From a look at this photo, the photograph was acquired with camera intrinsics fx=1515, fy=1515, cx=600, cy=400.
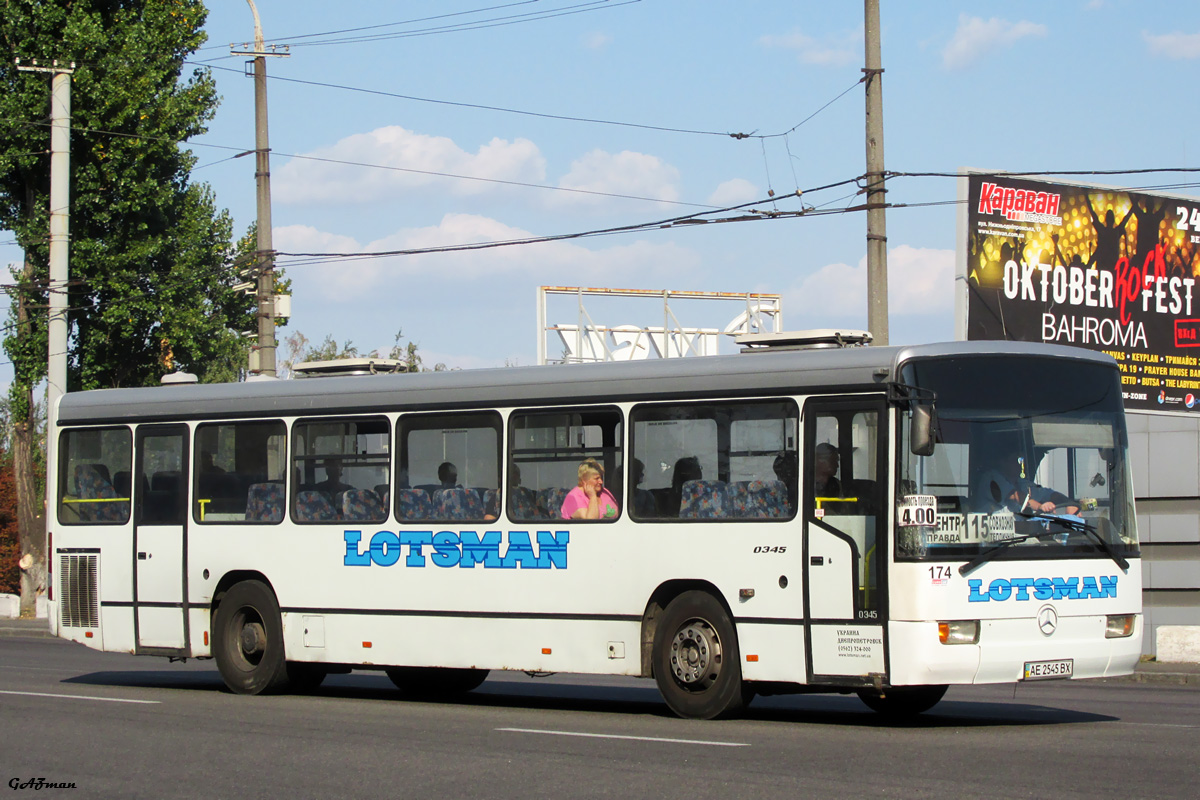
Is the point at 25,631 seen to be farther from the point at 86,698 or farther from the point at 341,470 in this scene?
the point at 341,470

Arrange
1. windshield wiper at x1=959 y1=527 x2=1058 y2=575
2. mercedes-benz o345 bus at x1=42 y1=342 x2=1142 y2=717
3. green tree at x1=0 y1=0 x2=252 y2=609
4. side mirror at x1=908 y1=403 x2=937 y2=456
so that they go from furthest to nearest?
green tree at x1=0 y1=0 x2=252 y2=609
mercedes-benz o345 bus at x1=42 y1=342 x2=1142 y2=717
windshield wiper at x1=959 y1=527 x2=1058 y2=575
side mirror at x1=908 y1=403 x2=937 y2=456

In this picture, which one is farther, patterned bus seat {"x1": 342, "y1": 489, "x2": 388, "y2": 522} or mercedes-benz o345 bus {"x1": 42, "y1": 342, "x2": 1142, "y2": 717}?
patterned bus seat {"x1": 342, "y1": 489, "x2": 388, "y2": 522}

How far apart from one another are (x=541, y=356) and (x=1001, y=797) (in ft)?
80.2

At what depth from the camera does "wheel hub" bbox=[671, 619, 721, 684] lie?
11898mm

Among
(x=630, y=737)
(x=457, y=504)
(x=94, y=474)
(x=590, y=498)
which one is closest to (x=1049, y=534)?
(x=630, y=737)

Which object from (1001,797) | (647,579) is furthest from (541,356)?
(1001,797)

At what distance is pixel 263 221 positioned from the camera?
28.8m

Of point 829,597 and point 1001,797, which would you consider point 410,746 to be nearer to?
point 829,597

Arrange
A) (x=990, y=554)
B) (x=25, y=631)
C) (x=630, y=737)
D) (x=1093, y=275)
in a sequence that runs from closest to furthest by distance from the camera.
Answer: (x=630, y=737) → (x=990, y=554) → (x=1093, y=275) → (x=25, y=631)

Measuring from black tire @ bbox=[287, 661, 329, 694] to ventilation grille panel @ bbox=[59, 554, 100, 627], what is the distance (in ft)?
8.01

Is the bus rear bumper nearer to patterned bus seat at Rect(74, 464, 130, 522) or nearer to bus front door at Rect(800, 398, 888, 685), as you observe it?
bus front door at Rect(800, 398, 888, 685)

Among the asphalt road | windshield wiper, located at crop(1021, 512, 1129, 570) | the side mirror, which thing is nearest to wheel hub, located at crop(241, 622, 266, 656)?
the asphalt road

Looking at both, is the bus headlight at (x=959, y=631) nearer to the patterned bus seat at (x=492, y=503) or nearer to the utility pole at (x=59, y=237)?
the patterned bus seat at (x=492, y=503)

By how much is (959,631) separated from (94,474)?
9.97 metres
